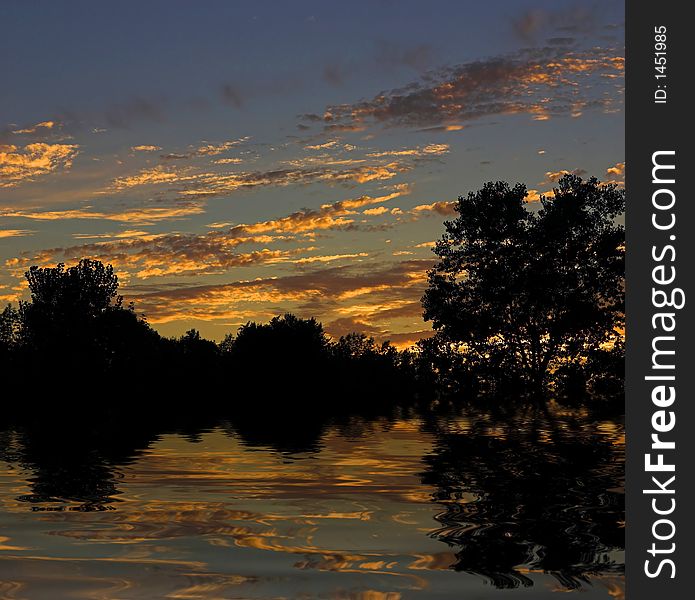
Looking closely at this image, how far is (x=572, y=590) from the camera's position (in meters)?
8.72

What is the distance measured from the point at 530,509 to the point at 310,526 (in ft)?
11.9

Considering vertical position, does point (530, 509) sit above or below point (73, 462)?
above

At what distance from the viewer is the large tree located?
61562 mm

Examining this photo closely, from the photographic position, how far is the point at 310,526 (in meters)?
13.0

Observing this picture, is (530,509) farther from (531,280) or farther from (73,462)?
(531,280)

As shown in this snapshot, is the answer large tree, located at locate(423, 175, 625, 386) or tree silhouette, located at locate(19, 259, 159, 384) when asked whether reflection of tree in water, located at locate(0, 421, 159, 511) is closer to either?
large tree, located at locate(423, 175, 625, 386)

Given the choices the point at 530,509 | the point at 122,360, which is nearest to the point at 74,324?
the point at 122,360

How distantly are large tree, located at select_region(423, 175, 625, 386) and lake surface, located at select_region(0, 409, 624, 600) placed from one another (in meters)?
36.6

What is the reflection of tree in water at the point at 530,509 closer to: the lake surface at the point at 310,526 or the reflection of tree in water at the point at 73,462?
the lake surface at the point at 310,526

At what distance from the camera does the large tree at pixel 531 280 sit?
202 feet

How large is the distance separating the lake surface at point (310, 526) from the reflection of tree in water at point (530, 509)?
0.04m

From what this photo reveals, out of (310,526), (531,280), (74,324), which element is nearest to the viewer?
(310,526)

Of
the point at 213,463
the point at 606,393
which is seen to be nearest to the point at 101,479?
the point at 213,463
